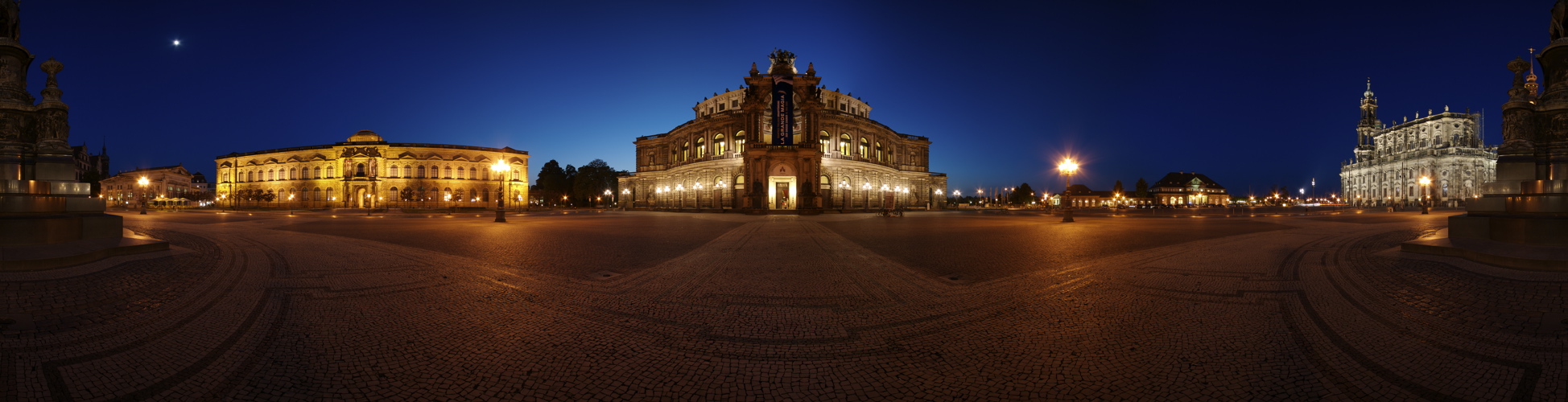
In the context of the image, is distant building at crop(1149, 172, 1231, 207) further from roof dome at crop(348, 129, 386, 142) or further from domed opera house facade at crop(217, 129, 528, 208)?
roof dome at crop(348, 129, 386, 142)

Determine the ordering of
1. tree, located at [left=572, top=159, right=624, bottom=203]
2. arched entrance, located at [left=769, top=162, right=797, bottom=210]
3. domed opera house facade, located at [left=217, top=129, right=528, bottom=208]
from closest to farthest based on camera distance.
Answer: arched entrance, located at [left=769, top=162, right=797, bottom=210] < domed opera house facade, located at [left=217, top=129, right=528, bottom=208] < tree, located at [left=572, top=159, right=624, bottom=203]

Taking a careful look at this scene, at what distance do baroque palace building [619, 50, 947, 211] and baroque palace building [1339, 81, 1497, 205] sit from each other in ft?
243

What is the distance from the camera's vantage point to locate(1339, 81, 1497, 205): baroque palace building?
71.2m

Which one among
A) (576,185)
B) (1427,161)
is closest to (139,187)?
(576,185)

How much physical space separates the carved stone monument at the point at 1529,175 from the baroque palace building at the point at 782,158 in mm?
26957

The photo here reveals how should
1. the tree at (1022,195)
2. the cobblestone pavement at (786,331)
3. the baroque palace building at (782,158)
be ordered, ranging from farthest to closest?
1. the tree at (1022,195)
2. the baroque palace building at (782,158)
3. the cobblestone pavement at (786,331)

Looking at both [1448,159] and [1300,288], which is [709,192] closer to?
[1300,288]

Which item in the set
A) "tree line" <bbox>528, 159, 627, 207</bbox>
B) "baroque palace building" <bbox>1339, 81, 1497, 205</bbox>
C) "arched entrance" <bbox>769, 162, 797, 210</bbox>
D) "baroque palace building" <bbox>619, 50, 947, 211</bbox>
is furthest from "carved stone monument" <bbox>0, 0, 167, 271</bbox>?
"baroque palace building" <bbox>1339, 81, 1497, 205</bbox>

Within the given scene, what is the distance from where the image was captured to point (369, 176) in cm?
7044

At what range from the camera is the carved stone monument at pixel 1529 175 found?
8.05 meters

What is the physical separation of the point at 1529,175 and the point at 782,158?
34.3 m

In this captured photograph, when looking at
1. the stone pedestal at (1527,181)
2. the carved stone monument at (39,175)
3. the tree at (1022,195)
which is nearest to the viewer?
the stone pedestal at (1527,181)

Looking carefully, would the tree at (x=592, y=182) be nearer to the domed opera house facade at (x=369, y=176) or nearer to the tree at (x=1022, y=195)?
the domed opera house facade at (x=369, y=176)

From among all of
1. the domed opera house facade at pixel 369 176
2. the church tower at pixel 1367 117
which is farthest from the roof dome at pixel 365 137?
the church tower at pixel 1367 117
